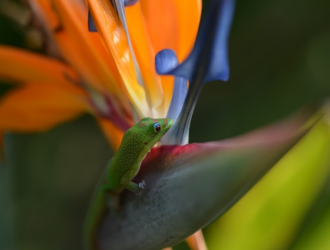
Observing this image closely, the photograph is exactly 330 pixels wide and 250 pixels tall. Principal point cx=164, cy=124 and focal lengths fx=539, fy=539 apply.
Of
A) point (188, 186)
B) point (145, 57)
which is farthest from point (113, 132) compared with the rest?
point (188, 186)

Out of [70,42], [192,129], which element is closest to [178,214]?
[70,42]

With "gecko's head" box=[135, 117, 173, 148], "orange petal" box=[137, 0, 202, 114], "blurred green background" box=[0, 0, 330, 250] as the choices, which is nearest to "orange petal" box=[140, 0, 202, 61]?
"orange petal" box=[137, 0, 202, 114]

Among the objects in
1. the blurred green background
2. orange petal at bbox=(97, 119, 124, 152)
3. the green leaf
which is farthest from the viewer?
the blurred green background

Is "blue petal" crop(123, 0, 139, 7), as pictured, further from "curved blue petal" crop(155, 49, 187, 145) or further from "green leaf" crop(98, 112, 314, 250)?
"green leaf" crop(98, 112, 314, 250)

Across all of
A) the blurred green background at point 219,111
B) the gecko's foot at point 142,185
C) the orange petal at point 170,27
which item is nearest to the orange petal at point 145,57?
the orange petal at point 170,27

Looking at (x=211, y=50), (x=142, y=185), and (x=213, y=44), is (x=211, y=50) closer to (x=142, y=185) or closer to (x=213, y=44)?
(x=213, y=44)

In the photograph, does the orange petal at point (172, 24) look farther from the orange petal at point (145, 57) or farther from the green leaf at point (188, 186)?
the green leaf at point (188, 186)
